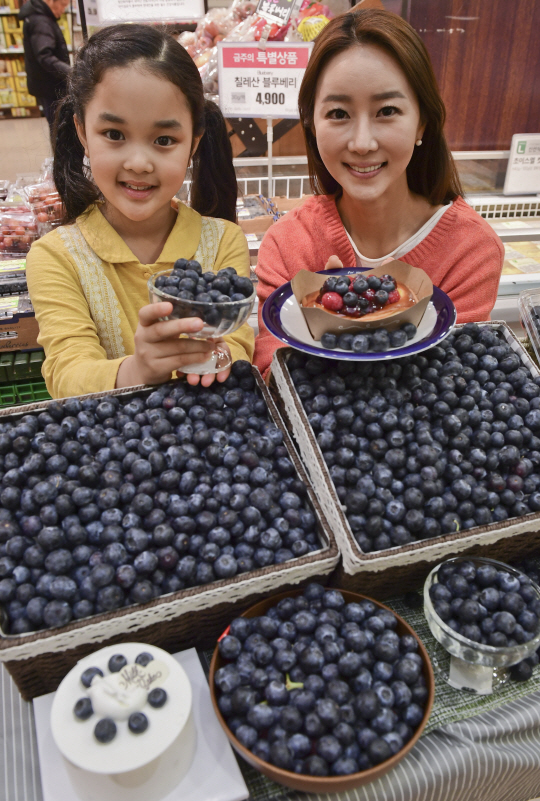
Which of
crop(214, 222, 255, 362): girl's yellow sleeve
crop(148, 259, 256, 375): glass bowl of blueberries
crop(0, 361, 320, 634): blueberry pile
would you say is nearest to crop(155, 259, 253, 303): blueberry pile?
crop(148, 259, 256, 375): glass bowl of blueberries

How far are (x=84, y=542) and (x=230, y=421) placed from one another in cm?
38

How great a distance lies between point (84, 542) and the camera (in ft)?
3.01

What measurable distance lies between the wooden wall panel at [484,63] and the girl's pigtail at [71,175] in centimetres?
201

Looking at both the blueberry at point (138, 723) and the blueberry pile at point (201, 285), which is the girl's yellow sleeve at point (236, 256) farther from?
the blueberry at point (138, 723)

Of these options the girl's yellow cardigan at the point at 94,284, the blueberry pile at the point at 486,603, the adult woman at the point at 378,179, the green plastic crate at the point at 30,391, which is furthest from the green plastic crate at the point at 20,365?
the blueberry pile at the point at 486,603

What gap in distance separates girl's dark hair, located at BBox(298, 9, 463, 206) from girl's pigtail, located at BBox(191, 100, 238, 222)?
298 millimetres

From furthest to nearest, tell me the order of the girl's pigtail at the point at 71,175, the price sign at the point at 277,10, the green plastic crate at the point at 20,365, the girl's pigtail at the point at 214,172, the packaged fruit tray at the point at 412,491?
the green plastic crate at the point at 20,365, the price sign at the point at 277,10, the girl's pigtail at the point at 214,172, the girl's pigtail at the point at 71,175, the packaged fruit tray at the point at 412,491

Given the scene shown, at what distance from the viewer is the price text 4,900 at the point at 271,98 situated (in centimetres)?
220

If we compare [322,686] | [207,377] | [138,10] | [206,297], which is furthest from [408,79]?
→ [138,10]

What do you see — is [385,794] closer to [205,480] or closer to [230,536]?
[230,536]

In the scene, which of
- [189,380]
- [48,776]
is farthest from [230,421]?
[48,776]

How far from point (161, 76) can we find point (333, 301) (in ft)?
2.40

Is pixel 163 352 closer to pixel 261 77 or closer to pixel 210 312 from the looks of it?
pixel 210 312

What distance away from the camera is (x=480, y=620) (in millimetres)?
912
